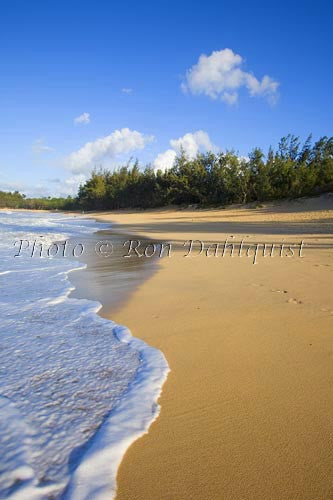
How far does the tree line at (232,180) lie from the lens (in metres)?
25.4

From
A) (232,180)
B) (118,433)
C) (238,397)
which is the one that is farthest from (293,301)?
(232,180)

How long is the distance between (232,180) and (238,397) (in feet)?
96.5

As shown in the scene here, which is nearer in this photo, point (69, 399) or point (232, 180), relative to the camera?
point (69, 399)

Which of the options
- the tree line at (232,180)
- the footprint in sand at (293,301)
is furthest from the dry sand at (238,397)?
the tree line at (232,180)

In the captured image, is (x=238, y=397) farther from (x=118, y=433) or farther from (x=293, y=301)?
(x=293, y=301)

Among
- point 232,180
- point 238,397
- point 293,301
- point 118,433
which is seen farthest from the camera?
point 232,180

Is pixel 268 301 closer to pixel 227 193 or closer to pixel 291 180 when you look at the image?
pixel 291 180

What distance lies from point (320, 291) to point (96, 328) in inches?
108

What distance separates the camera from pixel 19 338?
9.23ft

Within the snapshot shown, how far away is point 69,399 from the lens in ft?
6.37

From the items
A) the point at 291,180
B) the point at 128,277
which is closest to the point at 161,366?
the point at 128,277

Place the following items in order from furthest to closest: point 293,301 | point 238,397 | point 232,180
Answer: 1. point 232,180
2. point 293,301
3. point 238,397

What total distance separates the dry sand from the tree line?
2275 cm

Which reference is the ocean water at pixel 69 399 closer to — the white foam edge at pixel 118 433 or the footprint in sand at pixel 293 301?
the white foam edge at pixel 118 433
